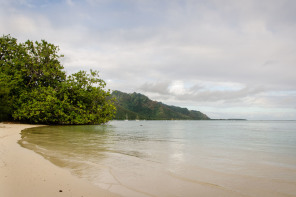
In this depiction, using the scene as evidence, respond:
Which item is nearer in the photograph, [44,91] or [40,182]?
[40,182]

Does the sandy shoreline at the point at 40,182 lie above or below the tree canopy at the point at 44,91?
below

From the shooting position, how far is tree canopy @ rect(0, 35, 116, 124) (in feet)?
93.1

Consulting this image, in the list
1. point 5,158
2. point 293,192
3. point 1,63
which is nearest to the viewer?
point 293,192

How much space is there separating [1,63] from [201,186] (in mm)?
34787

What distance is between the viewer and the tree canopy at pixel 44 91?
93.1ft

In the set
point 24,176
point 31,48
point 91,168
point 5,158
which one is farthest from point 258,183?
point 31,48

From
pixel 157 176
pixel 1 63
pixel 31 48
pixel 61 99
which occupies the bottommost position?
pixel 157 176

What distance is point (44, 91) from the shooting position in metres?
29.4

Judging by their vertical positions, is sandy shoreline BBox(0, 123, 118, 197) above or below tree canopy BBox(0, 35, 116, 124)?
below

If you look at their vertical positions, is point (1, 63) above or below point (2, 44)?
below

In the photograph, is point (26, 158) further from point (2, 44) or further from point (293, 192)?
point (2, 44)

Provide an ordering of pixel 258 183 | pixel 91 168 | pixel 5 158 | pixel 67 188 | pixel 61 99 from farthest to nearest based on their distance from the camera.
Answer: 1. pixel 61 99
2. pixel 5 158
3. pixel 91 168
4. pixel 258 183
5. pixel 67 188

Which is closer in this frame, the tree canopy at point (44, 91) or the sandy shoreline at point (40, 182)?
the sandy shoreline at point (40, 182)

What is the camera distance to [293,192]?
4574 millimetres
